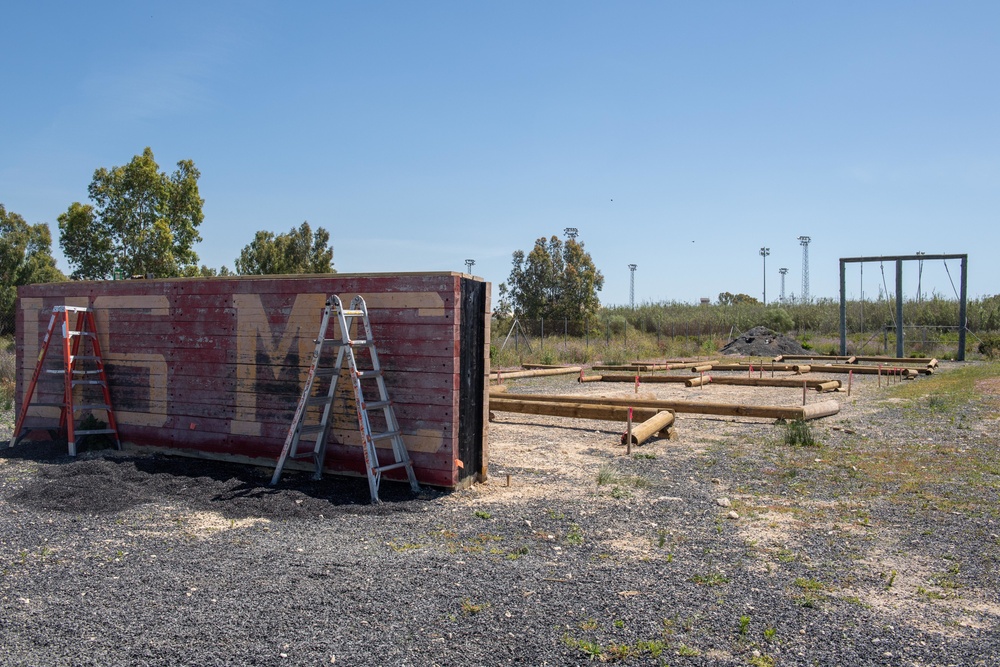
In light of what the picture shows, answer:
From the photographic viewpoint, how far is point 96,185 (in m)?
27.4

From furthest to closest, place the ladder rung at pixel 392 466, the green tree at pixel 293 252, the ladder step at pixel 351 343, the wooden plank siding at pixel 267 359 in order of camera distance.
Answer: the green tree at pixel 293 252
the wooden plank siding at pixel 267 359
the ladder step at pixel 351 343
the ladder rung at pixel 392 466

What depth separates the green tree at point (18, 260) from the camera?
33891 millimetres

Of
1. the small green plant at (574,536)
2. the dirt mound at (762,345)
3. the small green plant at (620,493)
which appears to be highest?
the dirt mound at (762,345)

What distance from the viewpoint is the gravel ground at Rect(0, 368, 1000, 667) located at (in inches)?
156

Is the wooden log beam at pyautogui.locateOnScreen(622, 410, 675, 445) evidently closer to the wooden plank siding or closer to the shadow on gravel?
the wooden plank siding

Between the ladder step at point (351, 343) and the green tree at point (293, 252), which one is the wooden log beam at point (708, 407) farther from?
the green tree at point (293, 252)

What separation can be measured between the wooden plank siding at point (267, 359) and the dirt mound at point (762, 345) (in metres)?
34.6

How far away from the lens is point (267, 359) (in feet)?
28.0

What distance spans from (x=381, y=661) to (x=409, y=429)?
4.13 m

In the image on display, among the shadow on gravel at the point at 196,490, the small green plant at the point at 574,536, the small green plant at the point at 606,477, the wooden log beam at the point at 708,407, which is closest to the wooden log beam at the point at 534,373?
the wooden log beam at the point at 708,407

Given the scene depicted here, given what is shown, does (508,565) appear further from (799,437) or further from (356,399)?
(799,437)

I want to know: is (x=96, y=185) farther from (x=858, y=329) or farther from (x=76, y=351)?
(x=858, y=329)

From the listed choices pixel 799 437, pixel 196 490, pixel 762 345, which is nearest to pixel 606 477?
pixel 799 437

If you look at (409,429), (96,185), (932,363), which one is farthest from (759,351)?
(409,429)
